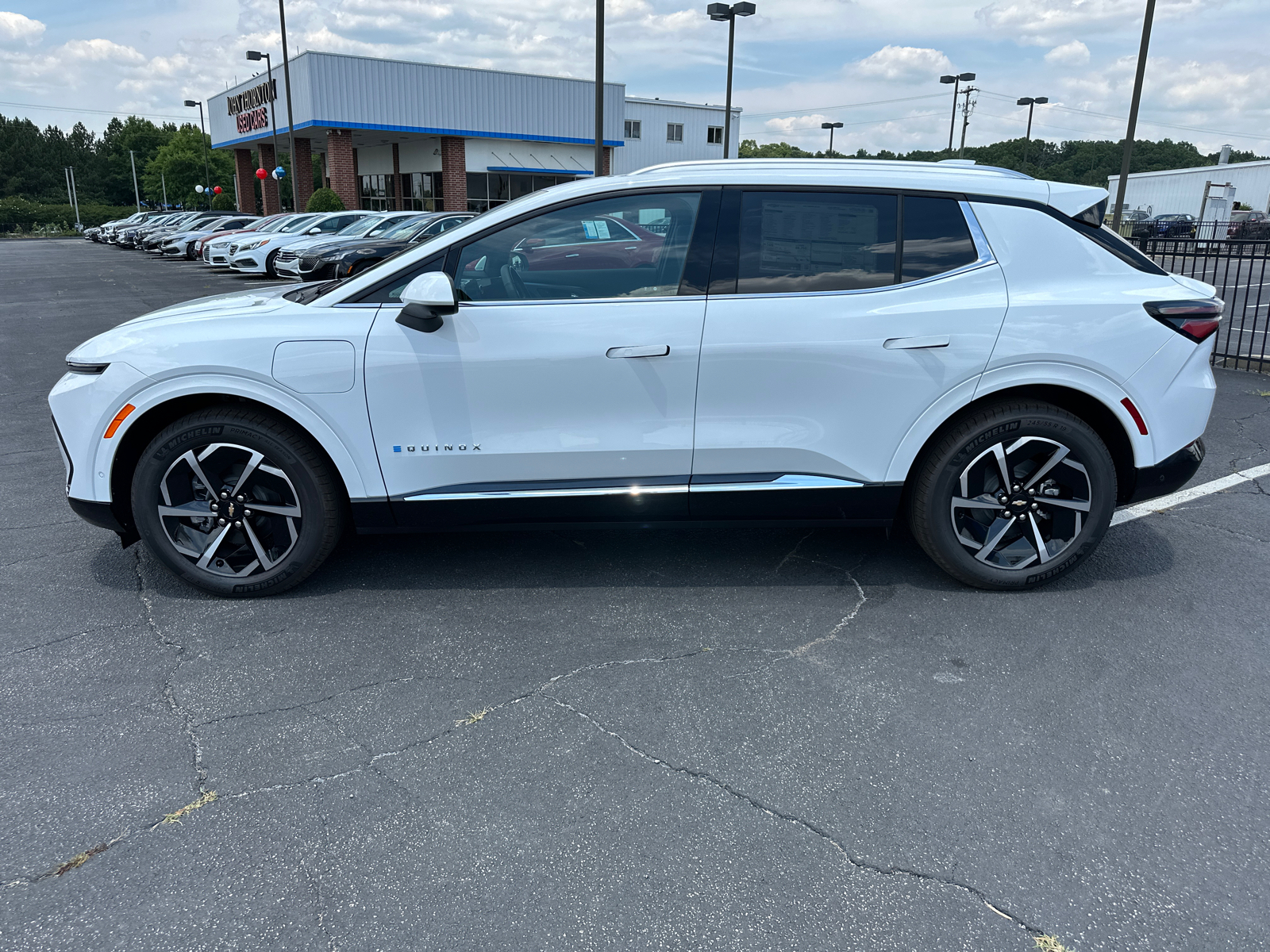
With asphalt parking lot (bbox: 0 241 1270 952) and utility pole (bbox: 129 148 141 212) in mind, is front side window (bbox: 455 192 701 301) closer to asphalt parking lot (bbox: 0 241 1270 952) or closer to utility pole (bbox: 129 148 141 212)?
asphalt parking lot (bbox: 0 241 1270 952)

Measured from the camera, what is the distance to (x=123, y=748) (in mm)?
2850

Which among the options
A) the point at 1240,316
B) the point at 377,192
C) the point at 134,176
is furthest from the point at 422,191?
the point at 134,176

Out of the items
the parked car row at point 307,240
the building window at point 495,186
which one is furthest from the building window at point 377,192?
the parked car row at point 307,240

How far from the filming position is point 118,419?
3686 mm

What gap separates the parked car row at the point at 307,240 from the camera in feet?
55.0

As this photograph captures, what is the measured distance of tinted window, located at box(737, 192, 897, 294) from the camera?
3.67 metres

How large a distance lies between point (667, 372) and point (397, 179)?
1810 inches

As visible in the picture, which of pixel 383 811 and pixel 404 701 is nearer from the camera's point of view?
pixel 383 811

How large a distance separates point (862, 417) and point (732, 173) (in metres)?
1.15

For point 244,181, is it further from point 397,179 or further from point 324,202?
point 324,202

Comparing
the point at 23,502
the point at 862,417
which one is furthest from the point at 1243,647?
the point at 23,502

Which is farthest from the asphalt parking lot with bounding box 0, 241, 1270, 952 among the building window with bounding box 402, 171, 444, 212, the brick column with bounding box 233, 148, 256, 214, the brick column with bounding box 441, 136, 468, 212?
the brick column with bounding box 233, 148, 256, 214

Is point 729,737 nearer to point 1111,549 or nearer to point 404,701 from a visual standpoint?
point 404,701

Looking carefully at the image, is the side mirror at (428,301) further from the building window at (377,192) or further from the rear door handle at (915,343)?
the building window at (377,192)
